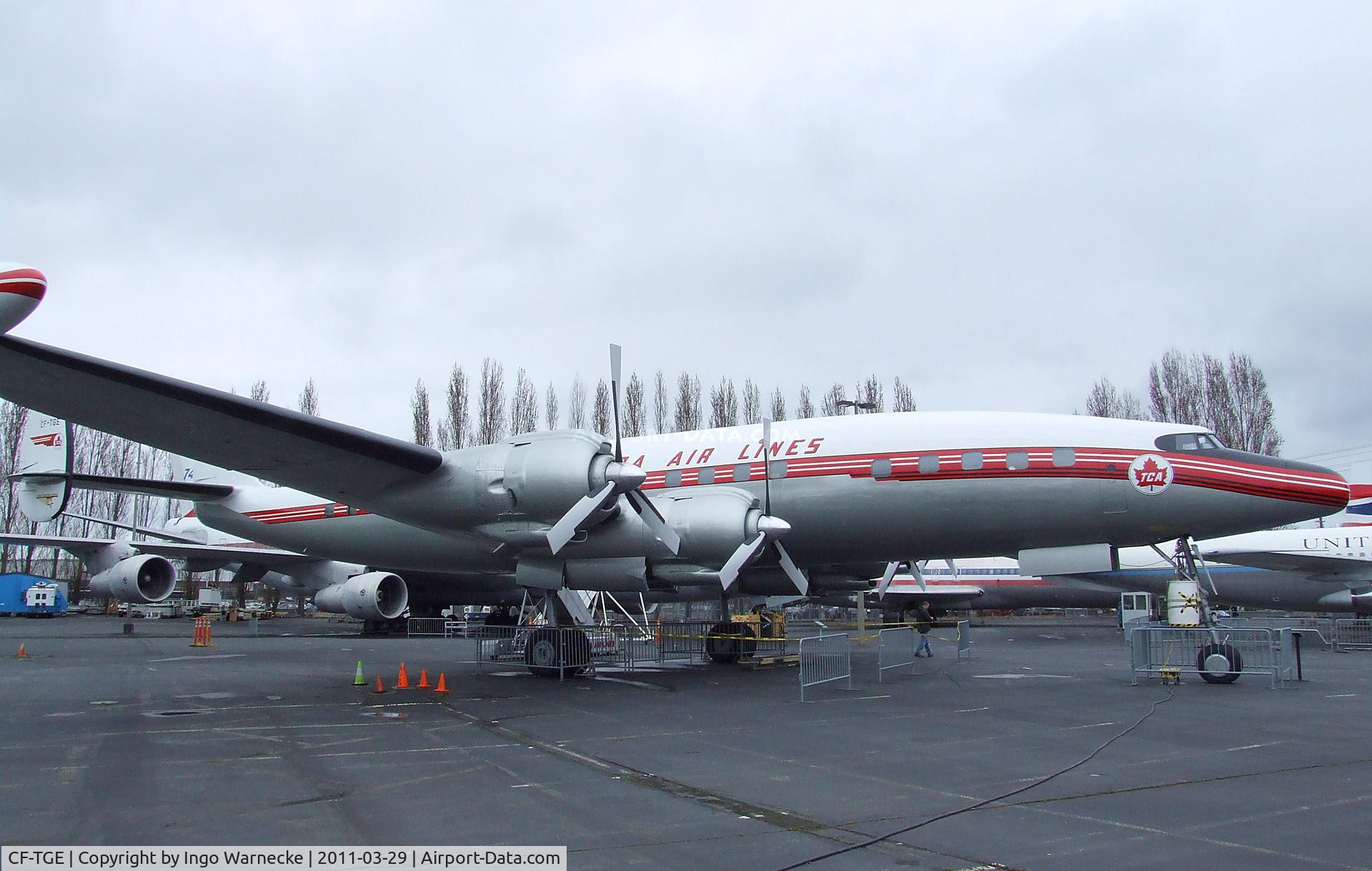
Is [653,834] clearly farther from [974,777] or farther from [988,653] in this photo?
[988,653]

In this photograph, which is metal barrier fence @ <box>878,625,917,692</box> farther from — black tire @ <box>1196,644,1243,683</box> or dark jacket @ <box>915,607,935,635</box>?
black tire @ <box>1196,644,1243,683</box>

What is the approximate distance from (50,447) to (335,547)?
23.6 feet

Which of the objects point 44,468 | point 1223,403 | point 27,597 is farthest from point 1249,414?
point 27,597

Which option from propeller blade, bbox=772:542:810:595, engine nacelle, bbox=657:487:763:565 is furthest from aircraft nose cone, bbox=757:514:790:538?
propeller blade, bbox=772:542:810:595

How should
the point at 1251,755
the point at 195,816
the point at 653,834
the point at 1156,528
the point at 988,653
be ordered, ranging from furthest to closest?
the point at 988,653, the point at 1156,528, the point at 1251,755, the point at 195,816, the point at 653,834

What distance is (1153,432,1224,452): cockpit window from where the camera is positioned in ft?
48.2

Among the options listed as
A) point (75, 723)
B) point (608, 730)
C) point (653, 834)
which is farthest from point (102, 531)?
point (653, 834)

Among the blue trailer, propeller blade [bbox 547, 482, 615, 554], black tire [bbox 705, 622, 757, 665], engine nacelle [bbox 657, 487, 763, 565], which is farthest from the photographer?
the blue trailer

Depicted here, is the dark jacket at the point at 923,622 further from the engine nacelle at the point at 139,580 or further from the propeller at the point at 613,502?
the engine nacelle at the point at 139,580

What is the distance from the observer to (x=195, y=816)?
6055 millimetres

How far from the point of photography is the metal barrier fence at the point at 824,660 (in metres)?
14.2

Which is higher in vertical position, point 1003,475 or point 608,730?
point 1003,475

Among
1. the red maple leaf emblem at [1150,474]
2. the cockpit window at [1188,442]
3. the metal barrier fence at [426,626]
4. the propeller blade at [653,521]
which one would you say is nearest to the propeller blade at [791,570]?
the propeller blade at [653,521]

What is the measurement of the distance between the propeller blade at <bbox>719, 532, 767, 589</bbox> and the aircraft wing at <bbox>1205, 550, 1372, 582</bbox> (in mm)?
21383
